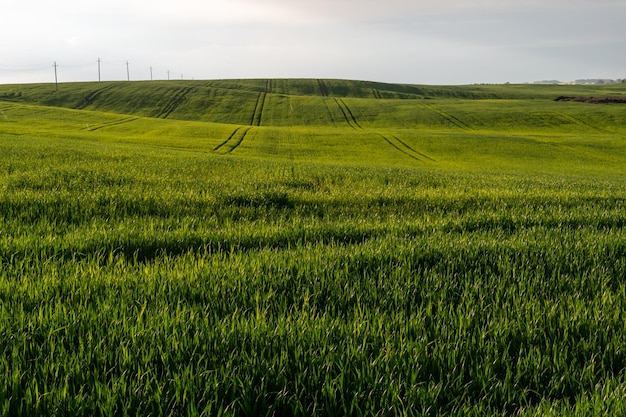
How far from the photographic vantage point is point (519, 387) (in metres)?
2.38

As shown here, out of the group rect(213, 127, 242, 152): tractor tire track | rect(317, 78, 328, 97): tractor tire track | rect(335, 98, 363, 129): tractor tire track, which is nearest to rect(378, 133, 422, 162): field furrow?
rect(335, 98, 363, 129): tractor tire track

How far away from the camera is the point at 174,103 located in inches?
3856

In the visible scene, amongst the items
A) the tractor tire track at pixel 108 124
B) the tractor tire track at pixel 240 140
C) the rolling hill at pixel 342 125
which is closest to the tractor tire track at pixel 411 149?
the rolling hill at pixel 342 125

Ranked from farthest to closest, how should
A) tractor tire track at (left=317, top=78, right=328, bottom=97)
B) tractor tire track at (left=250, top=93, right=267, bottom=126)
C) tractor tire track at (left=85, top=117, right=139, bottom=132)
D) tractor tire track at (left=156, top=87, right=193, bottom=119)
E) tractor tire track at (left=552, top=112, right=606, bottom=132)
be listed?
tractor tire track at (left=317, top=78, right=328, bottom=97) → tractor tire track at (left=156, top=87, right=193, bottom=119) → tractor tire track at (left=250, top=93, right=267, bottom=126) → tractor tire track at (left=552, top=112, right=606, bottom=132) → tractor tire track at (left=85, top=117, right=139, bottom=132)

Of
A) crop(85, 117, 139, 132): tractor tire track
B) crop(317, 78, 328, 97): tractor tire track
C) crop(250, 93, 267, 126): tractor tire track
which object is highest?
crop(317, 78, 328, 97): tractor tire track

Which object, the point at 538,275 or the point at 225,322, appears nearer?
the point at 225,322

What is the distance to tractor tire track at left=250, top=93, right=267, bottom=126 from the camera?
80.1 m

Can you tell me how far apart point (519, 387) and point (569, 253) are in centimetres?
302

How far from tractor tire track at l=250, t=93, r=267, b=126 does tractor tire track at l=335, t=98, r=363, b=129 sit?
16.5 metres

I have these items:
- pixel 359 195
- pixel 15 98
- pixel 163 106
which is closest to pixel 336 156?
pixel 359 195

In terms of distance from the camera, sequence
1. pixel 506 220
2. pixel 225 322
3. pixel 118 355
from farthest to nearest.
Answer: pixel 506 220, pixel 225 322, pixel 118 355

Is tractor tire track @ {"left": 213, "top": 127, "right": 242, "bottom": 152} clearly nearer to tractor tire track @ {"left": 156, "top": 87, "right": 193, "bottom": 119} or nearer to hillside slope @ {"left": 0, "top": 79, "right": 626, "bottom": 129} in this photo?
hillside slope @ {"left": 0, "top": 79, "right": 626, "bottom": 129}

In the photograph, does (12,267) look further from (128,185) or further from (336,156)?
(336,156)

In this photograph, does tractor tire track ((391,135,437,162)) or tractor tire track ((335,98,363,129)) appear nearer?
tractor tire track ((391,135,437,162))
